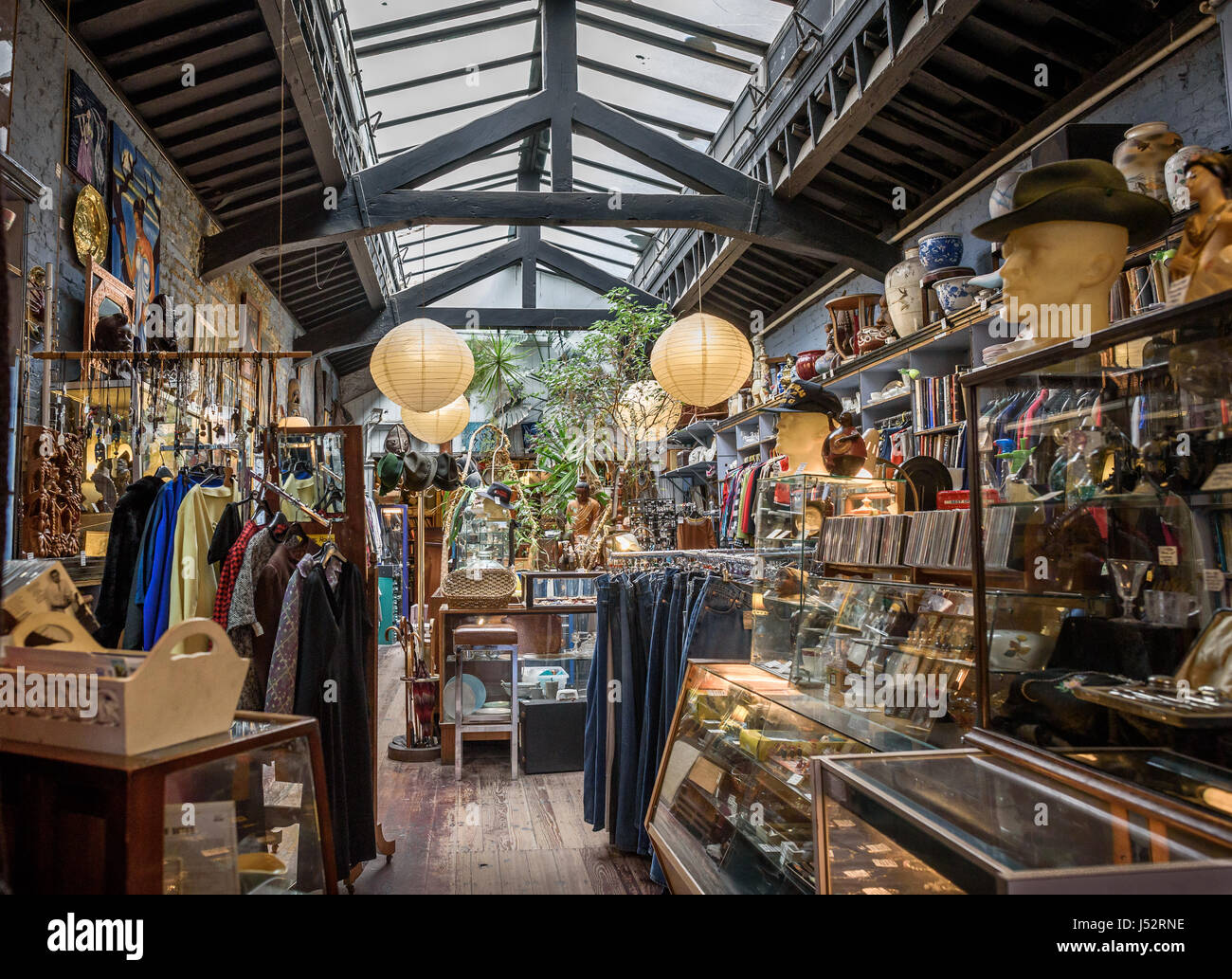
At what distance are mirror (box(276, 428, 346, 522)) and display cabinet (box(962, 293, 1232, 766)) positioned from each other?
2610mm

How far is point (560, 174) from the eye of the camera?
22.1 ft

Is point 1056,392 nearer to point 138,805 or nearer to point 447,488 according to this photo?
point 138,805

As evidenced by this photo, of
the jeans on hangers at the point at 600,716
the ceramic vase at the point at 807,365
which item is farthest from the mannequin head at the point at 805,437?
the ceramic vase at the point at 807,365

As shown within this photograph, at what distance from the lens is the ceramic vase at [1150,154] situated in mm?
3332

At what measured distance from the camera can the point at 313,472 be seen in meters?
3.61

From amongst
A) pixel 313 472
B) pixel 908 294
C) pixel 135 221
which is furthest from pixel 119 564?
pixel 908 294

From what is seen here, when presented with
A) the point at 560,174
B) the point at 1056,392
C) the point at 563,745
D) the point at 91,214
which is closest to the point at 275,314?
the point at 560,174

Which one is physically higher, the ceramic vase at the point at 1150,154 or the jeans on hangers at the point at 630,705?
the ceramic vase at the point at 1150,154

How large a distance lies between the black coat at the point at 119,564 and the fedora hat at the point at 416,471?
2.27 m

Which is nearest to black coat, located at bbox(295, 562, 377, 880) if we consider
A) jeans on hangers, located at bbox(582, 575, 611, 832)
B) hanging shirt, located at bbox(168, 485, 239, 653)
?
hanging shirt, located at bbox(168, 485, 239, 653)

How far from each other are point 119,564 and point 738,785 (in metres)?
2.34

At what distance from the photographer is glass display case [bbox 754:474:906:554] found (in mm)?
2621

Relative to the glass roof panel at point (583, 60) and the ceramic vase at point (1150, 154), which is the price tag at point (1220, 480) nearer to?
the ceramic vase at point (1150, 154)

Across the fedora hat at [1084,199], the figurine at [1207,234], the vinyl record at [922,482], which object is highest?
the fedora hat at [1084,199]
